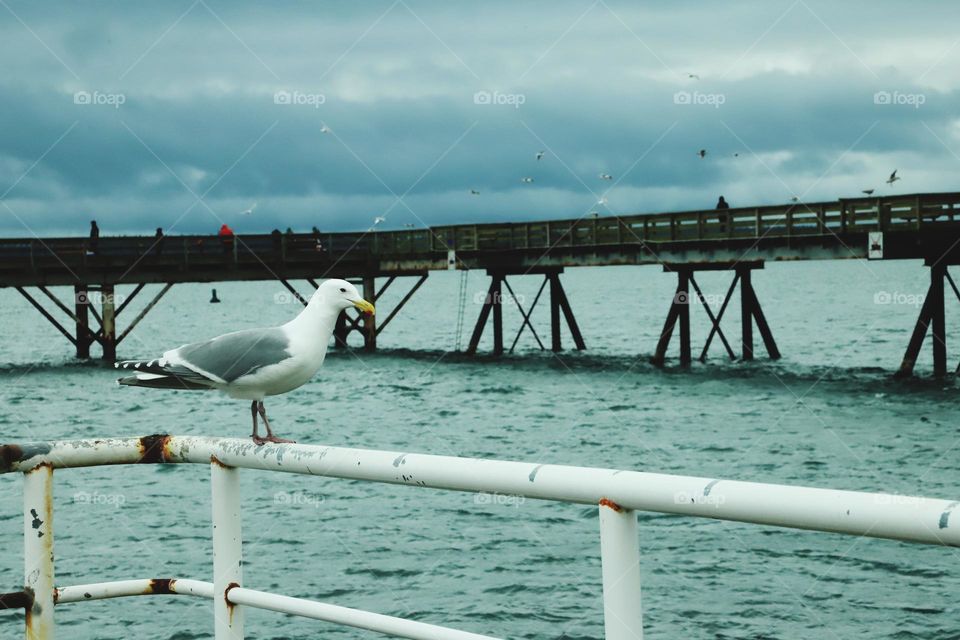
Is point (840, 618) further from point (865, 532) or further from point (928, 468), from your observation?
point (865, 532)

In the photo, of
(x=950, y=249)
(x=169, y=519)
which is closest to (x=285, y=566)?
(x=169, y=519)

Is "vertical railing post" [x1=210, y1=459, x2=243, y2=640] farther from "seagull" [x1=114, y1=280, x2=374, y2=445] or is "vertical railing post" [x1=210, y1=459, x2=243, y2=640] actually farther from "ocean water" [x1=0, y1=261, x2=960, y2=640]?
"ocean water" [x1=0, y1=261, x2=960, y2=640]

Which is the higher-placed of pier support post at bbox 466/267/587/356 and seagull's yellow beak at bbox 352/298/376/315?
pier support post at bbox 466/267/587/356

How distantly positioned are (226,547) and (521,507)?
544 inches

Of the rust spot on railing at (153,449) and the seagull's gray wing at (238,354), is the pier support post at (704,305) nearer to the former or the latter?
the seagull's gray wing at (238,354)

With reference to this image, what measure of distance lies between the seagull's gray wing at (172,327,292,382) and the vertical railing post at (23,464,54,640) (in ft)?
4.12

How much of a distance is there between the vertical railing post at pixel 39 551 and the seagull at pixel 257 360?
112 centimetres

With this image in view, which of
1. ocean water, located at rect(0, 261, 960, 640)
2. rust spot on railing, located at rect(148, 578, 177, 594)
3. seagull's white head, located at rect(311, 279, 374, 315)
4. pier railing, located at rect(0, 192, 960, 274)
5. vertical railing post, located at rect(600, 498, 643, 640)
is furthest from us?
pier railing, located at rect(0, 192, 960, 274)

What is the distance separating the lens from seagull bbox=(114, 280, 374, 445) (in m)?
4.24

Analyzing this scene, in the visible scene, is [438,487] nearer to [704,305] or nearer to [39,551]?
[39,551]

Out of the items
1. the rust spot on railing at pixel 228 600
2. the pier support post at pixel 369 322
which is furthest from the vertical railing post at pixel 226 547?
the pier support post at pixel 369 322

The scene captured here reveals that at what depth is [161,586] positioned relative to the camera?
3254 mm

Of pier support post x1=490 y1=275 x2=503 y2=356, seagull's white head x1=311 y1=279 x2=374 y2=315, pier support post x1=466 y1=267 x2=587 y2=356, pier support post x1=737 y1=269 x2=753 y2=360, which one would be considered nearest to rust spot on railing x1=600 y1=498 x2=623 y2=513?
seagull's white head x1=311 y1=279 x2=374 y2=315

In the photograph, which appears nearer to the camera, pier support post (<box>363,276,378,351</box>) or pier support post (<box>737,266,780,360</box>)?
pier support post (<box>737,266,780,360</box>)
